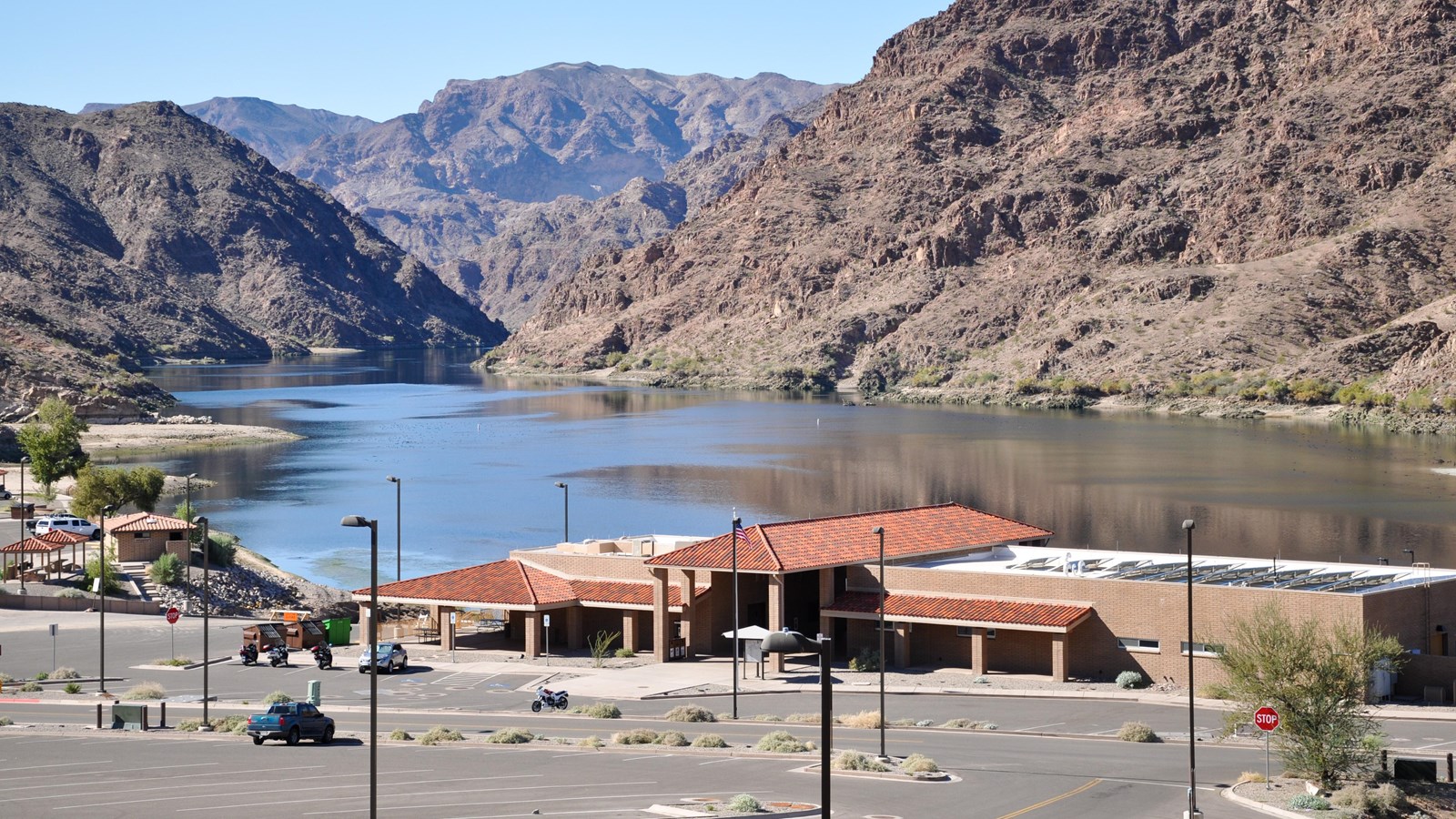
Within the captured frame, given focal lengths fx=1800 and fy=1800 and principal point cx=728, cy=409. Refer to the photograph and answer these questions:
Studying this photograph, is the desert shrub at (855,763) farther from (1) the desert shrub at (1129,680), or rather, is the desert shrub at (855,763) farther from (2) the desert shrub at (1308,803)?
(1) the desert shrub at (1129,680)

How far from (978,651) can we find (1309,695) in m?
19.6

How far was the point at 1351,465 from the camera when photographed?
144m

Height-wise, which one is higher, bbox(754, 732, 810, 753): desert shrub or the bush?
the bush

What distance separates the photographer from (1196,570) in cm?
6122

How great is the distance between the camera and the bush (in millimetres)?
75938

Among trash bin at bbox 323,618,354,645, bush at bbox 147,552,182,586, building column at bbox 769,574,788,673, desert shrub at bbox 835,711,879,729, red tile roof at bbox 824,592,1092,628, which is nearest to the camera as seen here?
desert shrub at bbox 835,711,879,729

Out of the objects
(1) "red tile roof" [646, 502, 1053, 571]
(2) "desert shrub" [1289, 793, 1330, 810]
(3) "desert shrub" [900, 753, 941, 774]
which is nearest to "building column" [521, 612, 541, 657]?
(1) "red tile roof" [646, 502, 1053, 571]

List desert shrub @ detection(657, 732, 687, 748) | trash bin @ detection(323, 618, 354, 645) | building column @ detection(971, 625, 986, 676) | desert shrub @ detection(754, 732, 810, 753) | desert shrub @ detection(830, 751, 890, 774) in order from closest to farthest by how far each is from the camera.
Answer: desert shrub @ detection(830, 751, 890, 774), desert shrub @ detection(754, 732, 810, 753), desert shrub @ detection(657, 732, 687, 748), building column @ detection(971, 625, 986, 676), trash bin @ detection(323, 618, 354, 645)

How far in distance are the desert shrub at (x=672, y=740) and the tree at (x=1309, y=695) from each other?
42.9 ft

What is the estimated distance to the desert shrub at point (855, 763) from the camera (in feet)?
131

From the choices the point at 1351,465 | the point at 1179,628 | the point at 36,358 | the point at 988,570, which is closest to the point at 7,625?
the point at 988,570

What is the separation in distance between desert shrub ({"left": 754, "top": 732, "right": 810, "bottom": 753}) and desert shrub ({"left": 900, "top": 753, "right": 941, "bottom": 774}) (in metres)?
3.34

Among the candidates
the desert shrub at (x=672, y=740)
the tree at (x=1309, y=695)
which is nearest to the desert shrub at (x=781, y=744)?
the desert shrub at (x=672, y=740)

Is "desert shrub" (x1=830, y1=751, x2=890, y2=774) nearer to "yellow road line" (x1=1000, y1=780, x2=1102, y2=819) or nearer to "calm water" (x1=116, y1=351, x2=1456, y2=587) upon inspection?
"yellow road line" (x1=1000, y1=780, x2=1102, y2=819)
